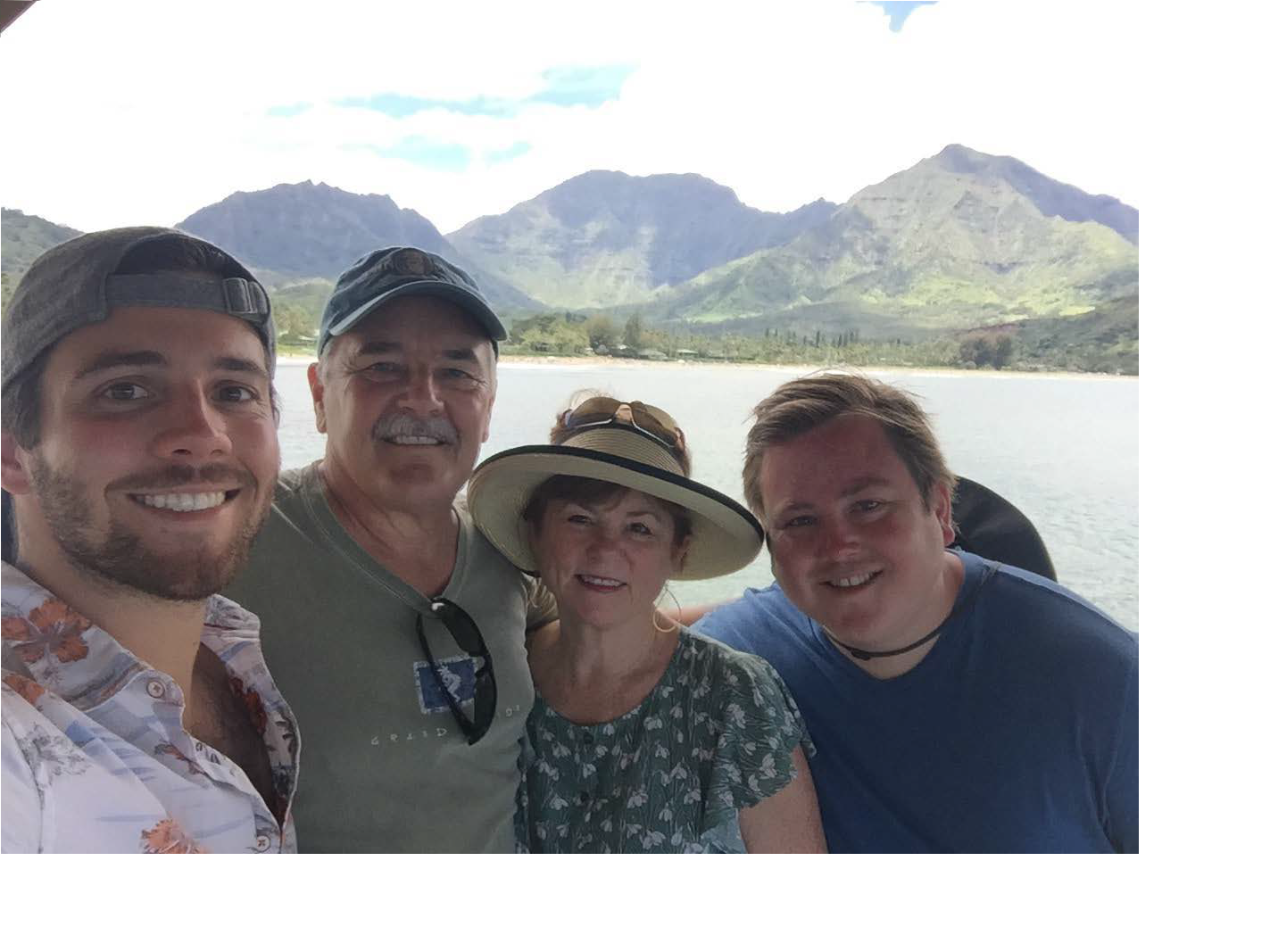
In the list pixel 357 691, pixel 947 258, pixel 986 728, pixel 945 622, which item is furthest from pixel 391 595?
pixel 947 258

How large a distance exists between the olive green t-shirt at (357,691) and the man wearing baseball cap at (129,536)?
0.25 ft

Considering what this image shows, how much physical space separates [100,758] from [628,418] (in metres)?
1.25

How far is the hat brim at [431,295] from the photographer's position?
1933mm

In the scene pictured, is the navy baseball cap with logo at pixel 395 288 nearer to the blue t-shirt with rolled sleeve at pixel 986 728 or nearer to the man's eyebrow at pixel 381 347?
the man's eyebrow at pixel 381 347

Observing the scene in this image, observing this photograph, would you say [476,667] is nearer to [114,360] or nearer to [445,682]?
[445,682]

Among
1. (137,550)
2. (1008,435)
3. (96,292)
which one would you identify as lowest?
(137,550)

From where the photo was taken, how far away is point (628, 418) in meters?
2.05

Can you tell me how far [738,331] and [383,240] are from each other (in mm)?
918

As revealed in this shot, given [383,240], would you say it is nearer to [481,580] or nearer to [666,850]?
[481,580]

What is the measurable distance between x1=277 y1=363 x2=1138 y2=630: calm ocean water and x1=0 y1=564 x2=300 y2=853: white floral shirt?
94 centimetres

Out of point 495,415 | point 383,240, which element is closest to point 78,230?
point 383,240

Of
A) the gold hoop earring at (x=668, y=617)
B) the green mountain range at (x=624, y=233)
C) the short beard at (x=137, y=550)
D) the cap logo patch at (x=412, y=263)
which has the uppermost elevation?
the green mountain range at (x=624, y=233)

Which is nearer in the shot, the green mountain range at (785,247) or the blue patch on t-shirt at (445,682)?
the blue patch on t-shirt at (445,682)

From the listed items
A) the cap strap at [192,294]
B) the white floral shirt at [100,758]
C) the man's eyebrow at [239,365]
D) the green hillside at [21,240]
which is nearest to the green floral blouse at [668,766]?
the white floral shirt at [100,758]
